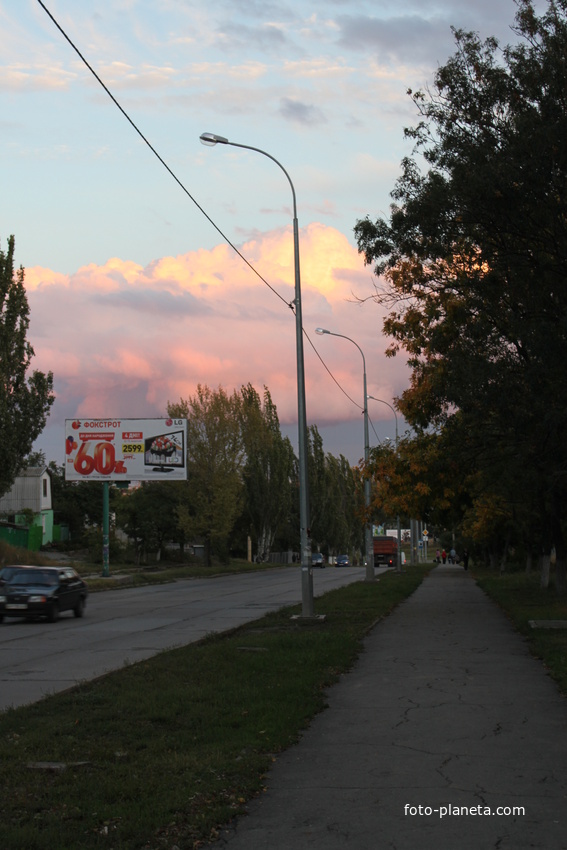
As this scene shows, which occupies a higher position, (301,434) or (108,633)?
(301,434)

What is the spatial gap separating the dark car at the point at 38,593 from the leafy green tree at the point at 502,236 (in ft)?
35.3

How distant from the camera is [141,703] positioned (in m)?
9.63

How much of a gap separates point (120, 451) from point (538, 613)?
1304 inches

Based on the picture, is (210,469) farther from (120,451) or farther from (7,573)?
(7,573)

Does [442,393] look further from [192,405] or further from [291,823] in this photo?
[192,405]

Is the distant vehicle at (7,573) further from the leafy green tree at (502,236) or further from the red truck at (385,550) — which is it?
the red truck at (385,550)

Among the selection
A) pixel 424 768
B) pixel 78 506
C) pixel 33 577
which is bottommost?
pixel 424 768

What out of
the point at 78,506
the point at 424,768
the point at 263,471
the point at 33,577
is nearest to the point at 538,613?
the point at 33,577

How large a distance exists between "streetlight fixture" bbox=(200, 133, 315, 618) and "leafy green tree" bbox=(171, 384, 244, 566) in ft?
147

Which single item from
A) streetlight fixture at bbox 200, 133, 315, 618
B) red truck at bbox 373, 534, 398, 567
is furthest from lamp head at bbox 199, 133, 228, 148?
red truck at bbox 373, 534, 398, 567

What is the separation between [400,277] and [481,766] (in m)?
16.2

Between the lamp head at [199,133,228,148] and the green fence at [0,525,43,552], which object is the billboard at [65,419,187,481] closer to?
the green fence at [0,525,43,552]

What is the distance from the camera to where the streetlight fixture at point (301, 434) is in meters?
19.9

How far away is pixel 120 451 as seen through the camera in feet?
166
